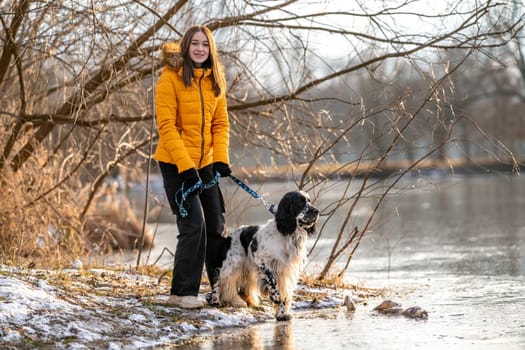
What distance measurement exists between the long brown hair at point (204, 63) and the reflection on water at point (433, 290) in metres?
1.91

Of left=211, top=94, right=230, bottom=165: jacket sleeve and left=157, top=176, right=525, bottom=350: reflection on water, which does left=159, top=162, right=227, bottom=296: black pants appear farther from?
left=157, top=176, right=525, bottom=350: reflection on water

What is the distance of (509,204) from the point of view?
21.8m

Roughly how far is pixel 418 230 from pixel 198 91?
10.4 m

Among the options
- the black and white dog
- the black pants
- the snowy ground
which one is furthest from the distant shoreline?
the black pants

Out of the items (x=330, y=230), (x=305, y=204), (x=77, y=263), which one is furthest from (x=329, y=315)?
(x=330, y=230)

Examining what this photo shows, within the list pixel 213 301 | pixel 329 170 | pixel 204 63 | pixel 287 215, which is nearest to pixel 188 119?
pixel 204 63

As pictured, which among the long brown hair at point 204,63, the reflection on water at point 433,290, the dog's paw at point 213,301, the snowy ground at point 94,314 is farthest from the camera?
the dog's paw at point 213,301

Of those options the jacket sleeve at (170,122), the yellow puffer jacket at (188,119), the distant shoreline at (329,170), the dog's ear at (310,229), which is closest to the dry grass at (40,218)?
the distant shoreline at (329,170)

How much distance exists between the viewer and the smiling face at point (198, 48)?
22.0 ft

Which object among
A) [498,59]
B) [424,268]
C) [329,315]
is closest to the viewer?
[329,315]

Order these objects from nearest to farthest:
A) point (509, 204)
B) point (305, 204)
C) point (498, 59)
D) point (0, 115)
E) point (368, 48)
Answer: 1. point (305, 204)
2. point (498, 59)
3. point (368, 48)
4. point (0, 115)
5. point (509, 204)

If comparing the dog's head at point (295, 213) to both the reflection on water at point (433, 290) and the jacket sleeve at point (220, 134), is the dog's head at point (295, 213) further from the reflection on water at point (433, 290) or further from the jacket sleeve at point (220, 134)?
the reflection on water at point (433, 290)

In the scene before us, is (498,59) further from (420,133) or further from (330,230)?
(330,230)

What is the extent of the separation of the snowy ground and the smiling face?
1942 millimetres
